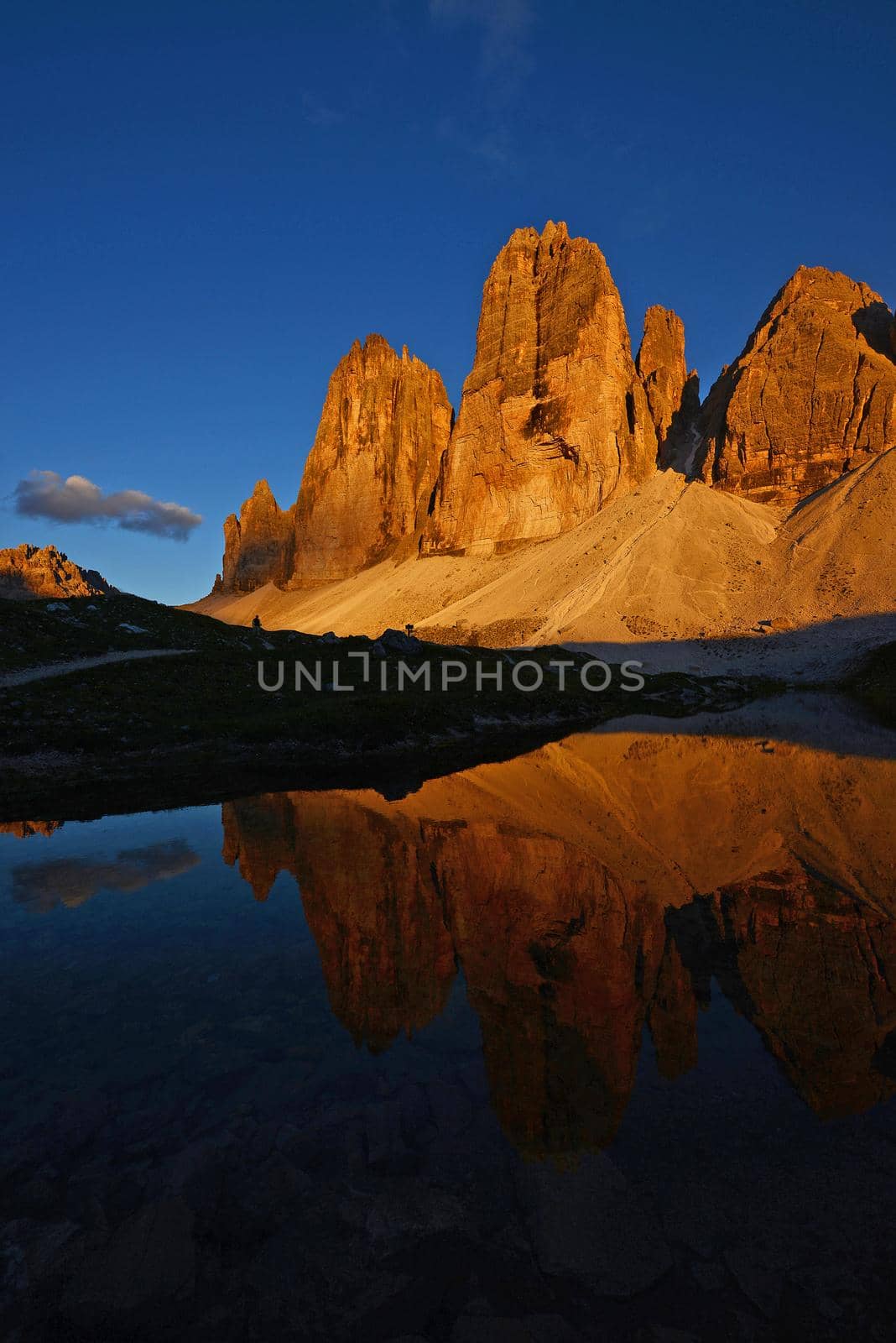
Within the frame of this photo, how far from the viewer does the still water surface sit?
11.0 feet

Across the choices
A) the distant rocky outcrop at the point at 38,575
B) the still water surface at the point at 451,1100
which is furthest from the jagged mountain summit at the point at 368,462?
the still water surface at the point at 451,1100

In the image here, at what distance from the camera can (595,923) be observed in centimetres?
795

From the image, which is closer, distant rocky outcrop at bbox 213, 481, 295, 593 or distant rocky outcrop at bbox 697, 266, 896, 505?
distant rocky outcrop at bbox 697, 266, 896, 505

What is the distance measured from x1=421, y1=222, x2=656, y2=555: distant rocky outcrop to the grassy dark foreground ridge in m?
73.6

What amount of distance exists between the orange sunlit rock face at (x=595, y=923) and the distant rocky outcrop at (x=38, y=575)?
458 feet

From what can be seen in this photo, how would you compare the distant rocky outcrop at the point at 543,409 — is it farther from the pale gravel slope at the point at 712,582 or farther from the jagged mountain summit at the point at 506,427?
the pale gravel slope at the point at 712,582

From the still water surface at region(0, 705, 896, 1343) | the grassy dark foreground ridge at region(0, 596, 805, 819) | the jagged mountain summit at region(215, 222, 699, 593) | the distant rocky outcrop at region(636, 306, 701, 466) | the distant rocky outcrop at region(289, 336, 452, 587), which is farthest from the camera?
the distant rocky outcrop at region(289, 336, 452, 587)

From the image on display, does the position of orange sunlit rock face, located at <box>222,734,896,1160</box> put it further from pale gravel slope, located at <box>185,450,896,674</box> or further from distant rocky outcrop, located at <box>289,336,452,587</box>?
distant rocky outcrop, located at <box>289,336,452,587</box>

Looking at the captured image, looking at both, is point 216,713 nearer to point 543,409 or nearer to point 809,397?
point 543,409

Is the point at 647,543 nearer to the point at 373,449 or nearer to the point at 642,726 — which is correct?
the point at 642,726

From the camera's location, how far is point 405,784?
1728cm

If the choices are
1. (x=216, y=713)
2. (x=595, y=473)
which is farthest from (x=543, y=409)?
(x=216, y=713)

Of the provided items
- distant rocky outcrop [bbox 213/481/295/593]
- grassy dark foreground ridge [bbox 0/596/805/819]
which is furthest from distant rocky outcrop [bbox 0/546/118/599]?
grassy dark foreground ridge [bbox 0/596/805/819]

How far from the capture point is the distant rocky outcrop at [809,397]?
302ft
